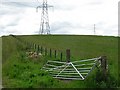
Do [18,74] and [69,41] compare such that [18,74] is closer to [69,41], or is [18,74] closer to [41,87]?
[41,87]

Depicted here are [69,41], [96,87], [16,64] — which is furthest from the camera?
[69,41]

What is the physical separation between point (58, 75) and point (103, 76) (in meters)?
3.64

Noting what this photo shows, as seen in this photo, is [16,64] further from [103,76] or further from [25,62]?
[103,76]

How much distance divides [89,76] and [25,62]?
8650mm

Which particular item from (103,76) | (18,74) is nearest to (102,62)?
(103,76)

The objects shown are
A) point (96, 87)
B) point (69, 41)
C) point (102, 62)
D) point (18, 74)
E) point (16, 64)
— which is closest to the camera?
point (96, 87)

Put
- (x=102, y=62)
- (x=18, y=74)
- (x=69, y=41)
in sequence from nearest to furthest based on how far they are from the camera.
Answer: (x=102, y=62)
(x=18, y=74)
(x=69, y=41)

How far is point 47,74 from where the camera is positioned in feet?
68.0

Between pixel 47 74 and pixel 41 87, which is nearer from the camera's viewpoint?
pixel 41 87

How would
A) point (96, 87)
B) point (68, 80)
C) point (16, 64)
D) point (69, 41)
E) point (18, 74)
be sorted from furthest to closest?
point (69, 41)
point (16, 64)
point (18, 74)
point (68, 80)
point (96, 87)

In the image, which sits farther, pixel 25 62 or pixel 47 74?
pixel 25 62

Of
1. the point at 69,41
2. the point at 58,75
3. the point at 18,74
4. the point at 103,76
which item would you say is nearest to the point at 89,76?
the point at 103,76

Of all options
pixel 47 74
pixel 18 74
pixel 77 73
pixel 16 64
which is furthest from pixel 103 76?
pixel 16 64

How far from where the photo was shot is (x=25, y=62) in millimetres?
26266
